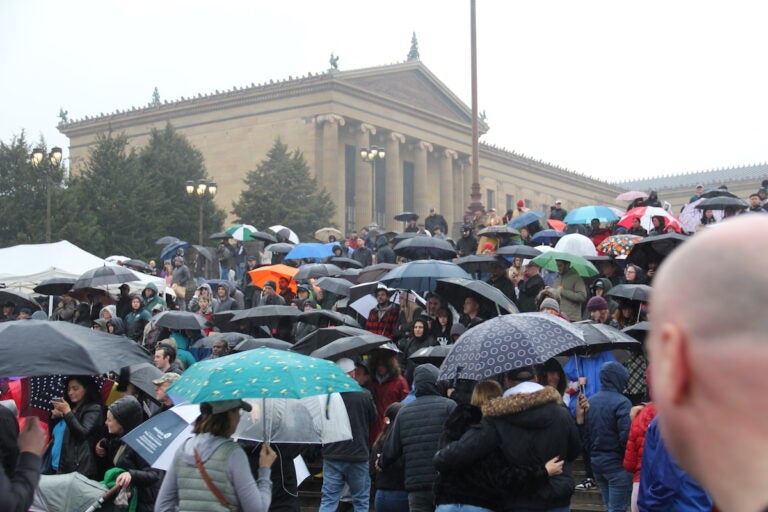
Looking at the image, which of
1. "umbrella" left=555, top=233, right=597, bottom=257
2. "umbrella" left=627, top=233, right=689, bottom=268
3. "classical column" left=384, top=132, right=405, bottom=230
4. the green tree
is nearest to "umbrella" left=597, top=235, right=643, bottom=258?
"umbrella" left=555, top=233, right=597, bottom=257

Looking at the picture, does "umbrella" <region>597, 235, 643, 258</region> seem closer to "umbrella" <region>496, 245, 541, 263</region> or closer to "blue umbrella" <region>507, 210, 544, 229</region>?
"umbrella" <region>496, 245, 541, 263</region>

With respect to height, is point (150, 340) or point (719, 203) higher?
point (719, 203)

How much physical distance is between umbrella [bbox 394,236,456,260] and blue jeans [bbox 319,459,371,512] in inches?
343

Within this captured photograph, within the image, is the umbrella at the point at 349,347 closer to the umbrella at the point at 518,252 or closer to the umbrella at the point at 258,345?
the umbrella at the point at 258,345

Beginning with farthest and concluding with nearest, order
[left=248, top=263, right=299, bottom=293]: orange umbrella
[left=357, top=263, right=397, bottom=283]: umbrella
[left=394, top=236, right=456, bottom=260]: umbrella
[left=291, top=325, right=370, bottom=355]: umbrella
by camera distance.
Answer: [left=248, top=263, right=299, bottom=293]: orange umbrella
[left=394, top=236, right=456, bottom=260]: umbrella
[left=357, top=263, right=397, bottom=283]: umbrella
[left=291, top=325, right=370, bottom=355]: umbrella

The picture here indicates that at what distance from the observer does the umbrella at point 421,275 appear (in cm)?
1406

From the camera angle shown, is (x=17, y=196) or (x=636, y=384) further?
(x=17, y=196)

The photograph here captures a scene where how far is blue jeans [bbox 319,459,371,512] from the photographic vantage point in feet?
31.3

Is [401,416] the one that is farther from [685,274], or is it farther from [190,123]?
[190,123]

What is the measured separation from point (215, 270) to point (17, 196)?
10.6 meters

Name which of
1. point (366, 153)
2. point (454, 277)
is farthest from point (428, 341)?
point (366, 153)

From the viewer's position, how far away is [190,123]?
60.1 m

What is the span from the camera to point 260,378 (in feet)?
21.2

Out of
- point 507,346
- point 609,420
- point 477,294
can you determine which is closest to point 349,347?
point 609,420
